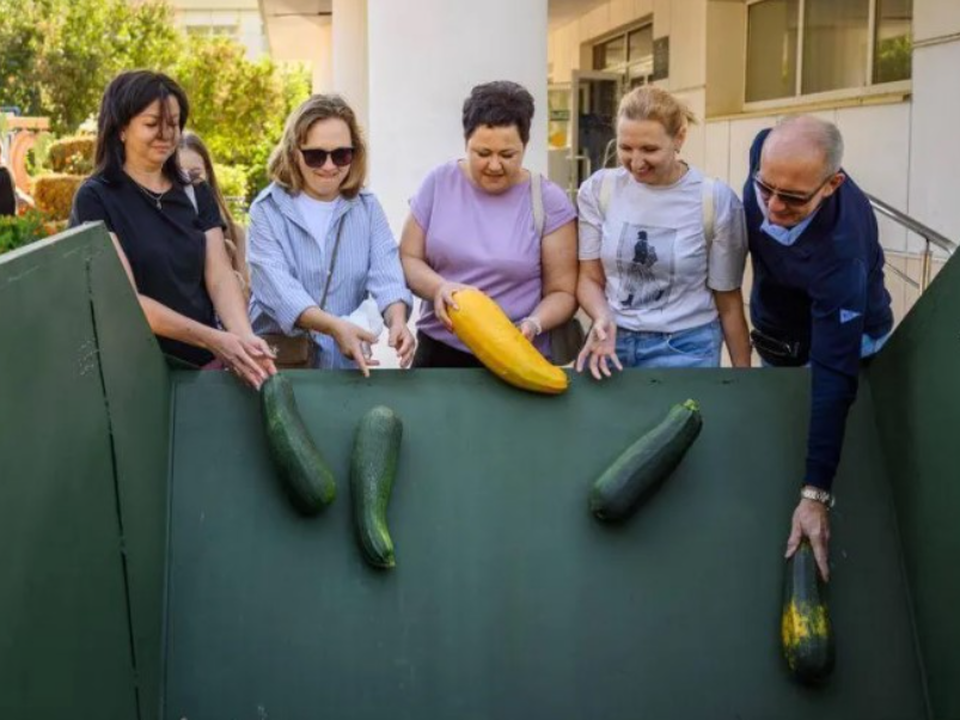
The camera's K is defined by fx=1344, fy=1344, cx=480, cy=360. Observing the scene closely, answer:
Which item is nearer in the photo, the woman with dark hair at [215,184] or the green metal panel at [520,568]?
the green metal panel at [520,568]

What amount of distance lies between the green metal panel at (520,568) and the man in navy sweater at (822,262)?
0.13 metres

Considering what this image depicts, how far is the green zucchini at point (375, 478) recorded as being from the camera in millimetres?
3180

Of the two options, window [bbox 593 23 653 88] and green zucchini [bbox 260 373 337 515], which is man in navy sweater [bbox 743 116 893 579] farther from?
window [bbox 593 23 653 88]

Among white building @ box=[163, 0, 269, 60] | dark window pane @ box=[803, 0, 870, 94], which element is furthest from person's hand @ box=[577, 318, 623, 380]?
white building @ box=[163, 0, 269, 60]

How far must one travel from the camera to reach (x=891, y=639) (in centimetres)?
312

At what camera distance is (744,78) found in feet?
42.4

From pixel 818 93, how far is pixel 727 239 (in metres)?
7.77

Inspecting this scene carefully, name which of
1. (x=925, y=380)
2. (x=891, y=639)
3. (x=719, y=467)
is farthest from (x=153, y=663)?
(x=925, y=380)

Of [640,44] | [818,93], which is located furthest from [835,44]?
[640,44]

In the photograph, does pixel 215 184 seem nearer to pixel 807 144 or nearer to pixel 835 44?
pixel 807 144

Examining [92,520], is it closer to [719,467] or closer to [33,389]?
[33,389]

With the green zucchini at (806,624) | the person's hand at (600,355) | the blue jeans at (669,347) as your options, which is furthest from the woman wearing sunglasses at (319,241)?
the green zucchini at (806,624)

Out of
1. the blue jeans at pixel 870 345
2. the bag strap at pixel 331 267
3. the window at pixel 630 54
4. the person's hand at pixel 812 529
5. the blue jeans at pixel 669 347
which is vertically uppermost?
the window at pixel 630 54

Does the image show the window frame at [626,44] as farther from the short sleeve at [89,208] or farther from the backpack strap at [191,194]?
the short sleeve at [89,208]
